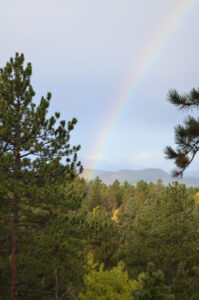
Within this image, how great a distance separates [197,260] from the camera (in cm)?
2244

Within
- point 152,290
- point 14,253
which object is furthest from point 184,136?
point 14,253

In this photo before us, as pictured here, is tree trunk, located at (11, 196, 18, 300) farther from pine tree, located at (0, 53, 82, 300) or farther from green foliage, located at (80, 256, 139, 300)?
green foliage, located at (80, 256, 139, 300)

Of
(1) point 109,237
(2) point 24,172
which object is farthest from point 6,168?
(1) point 109,237

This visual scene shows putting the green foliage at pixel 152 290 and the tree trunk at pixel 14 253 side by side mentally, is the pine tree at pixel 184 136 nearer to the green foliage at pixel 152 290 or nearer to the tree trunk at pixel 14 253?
the green foliage at pixel 152 290

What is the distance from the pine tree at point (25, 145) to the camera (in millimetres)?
10539

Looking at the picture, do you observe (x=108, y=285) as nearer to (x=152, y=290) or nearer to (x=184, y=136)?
(x=152, y=290)

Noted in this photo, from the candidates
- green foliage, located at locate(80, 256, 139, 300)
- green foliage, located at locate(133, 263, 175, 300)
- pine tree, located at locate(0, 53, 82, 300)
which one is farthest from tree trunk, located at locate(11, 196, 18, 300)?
green foliage, located at locate(133, 263, 175, 300)

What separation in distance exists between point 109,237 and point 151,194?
53.6m

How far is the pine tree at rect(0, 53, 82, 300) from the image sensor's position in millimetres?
10539

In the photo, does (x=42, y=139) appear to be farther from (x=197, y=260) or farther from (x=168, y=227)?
(x=197, y=260)

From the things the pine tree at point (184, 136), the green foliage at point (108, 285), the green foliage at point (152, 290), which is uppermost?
the pine tree at point (184, 136)

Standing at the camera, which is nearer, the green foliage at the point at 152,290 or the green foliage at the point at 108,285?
the green foliage at the point at 152,290

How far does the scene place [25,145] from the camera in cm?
1022

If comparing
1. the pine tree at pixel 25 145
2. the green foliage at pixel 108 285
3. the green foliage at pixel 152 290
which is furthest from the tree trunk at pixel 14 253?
the green foliage at pixel 152 290
